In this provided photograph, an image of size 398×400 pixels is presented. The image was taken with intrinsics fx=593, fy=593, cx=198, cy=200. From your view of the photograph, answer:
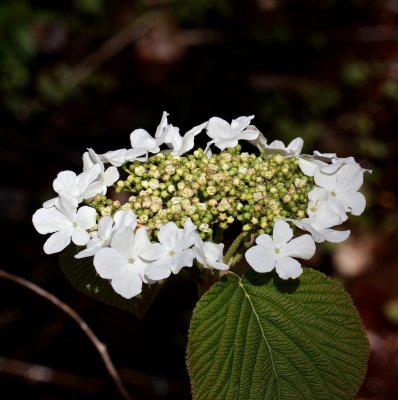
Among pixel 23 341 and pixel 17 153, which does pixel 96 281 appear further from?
pixel 17 153

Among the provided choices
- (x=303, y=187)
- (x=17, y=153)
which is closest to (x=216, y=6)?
(x=17, y=153)

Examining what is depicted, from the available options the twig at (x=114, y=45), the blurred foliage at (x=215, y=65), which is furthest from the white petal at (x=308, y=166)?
the twig at (x=114, y=45)

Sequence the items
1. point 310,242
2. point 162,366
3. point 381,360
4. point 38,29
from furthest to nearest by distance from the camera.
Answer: point 38,29
point 381,360
point 162,366
point 310,242

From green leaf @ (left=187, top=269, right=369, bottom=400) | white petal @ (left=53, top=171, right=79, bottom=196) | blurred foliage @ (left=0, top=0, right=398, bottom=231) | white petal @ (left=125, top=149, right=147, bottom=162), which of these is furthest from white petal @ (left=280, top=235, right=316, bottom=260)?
blurred foliage @ (left=0, top=0, right=398, bottom=231)

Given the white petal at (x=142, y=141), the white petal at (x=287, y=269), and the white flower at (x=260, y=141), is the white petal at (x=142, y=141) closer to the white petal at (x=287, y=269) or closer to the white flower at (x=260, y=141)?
the white flower at (x=260, y=141)

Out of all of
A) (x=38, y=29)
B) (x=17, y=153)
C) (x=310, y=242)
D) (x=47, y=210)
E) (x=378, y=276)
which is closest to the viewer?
(x=310, y=242)

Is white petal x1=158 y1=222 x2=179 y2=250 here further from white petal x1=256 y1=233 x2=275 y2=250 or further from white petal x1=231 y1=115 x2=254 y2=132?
white petal x1=231 y1=115 x2=254 y2=132
